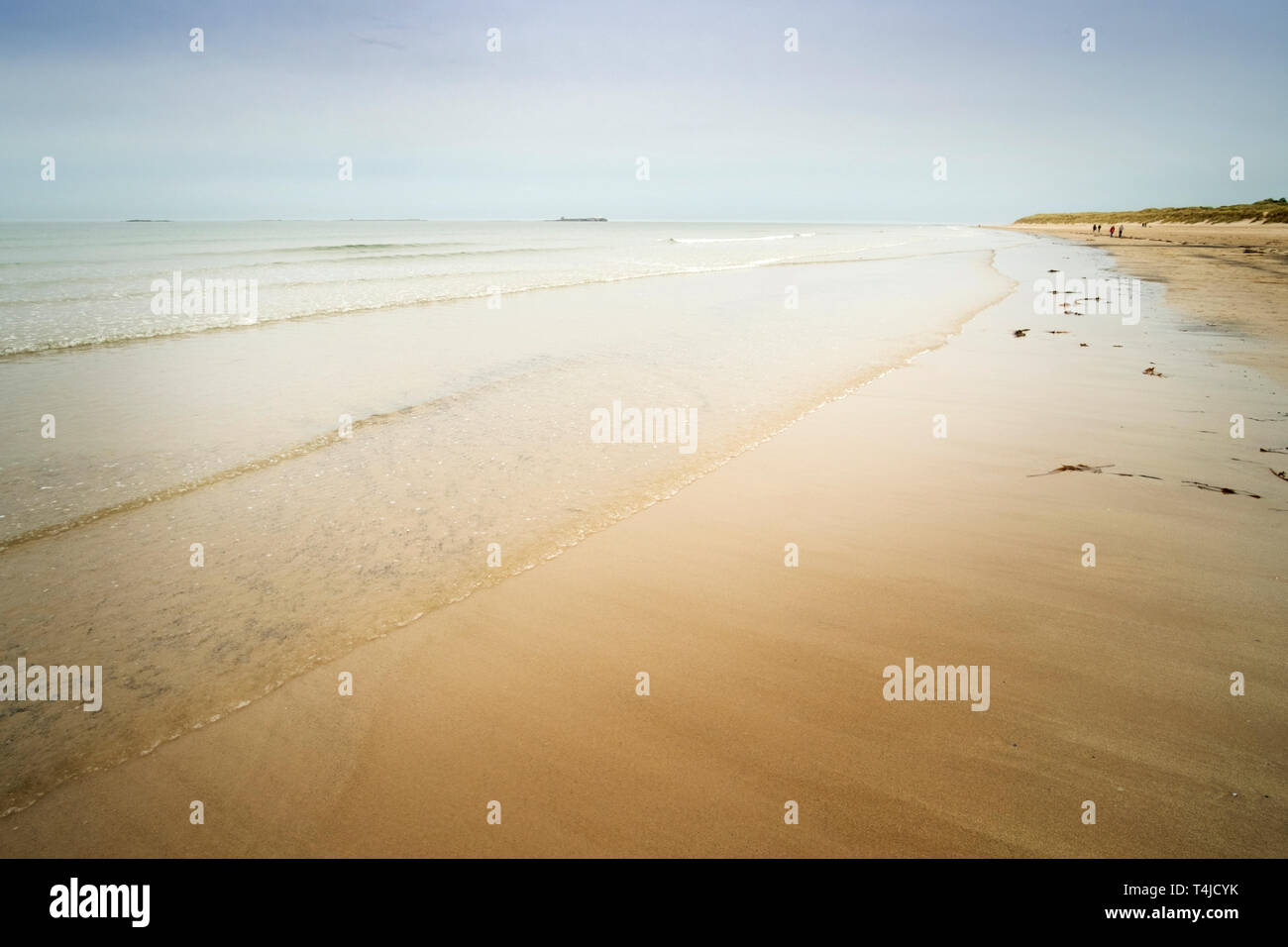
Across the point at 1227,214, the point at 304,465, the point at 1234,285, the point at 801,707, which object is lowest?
the point at 801,707

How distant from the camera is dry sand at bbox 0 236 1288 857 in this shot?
7.87 feet

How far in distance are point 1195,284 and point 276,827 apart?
26.8m

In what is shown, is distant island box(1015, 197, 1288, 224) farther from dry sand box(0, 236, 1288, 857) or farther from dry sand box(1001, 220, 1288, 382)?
dry sand box(0, 236, 1288, 857)

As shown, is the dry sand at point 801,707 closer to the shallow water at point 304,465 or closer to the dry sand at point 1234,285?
the shallow water at point 304,465

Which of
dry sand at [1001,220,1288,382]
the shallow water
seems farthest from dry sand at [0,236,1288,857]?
dry sand at [1001,220,1288,382]

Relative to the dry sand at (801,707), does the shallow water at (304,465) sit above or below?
above

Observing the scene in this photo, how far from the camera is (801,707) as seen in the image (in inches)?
117

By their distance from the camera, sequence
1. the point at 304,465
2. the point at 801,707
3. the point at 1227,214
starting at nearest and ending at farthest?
the point at 801,707 < the point at 304,465 < the point at 1227,214

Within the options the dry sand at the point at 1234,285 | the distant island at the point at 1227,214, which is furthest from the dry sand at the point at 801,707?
the distant island at the point at 1227,214

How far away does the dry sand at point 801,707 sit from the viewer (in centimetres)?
240

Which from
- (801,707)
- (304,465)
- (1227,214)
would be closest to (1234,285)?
(801,707)

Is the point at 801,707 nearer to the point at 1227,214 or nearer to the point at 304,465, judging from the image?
the point at 304,465

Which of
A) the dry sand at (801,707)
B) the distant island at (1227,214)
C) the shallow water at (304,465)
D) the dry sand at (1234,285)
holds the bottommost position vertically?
the dry sand at (801,707)
